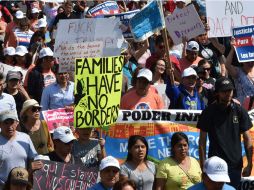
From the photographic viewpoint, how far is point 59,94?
1459 centimetres

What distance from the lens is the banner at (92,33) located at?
14.4 metres

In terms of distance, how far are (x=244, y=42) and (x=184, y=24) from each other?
1.37 meters

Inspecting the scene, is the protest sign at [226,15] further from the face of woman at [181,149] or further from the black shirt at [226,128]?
the face of woman at [181,149]

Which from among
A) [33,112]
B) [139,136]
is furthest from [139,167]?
[33,112]

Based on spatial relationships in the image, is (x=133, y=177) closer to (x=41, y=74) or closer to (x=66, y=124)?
(x=66, y=124)

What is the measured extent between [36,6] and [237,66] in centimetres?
810

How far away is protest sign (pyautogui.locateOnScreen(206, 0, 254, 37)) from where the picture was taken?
1608 cm

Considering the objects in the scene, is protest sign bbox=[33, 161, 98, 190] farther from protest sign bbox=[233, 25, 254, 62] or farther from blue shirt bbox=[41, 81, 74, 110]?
protest sign bbox=[233, 25, 254, 62]

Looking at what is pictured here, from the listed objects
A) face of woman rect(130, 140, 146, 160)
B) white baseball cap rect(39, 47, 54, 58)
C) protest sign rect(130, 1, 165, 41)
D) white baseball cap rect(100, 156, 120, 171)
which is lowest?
white baseball cap rect(100, 156, 120, 171)

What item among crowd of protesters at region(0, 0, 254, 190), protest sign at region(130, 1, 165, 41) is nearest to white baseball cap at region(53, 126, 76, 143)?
crowd of protesters at region(0, 0, 254, 190)

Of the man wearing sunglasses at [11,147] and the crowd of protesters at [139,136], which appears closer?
the crowd of protesters at [139,136]

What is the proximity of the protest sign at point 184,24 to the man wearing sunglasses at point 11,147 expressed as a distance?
200 inches

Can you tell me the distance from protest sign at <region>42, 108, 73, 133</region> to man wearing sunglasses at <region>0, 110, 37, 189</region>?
4.54 ft

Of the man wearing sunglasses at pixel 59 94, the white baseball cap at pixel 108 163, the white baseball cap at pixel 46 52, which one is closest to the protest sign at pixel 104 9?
the white baseball cap at pixel 46 52
